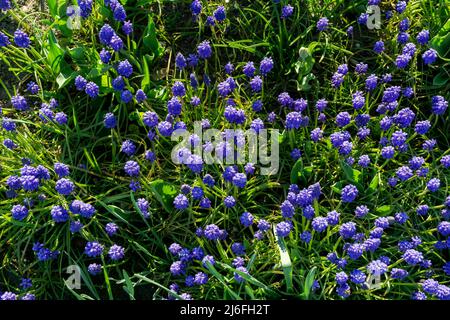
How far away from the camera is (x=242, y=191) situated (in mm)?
3447

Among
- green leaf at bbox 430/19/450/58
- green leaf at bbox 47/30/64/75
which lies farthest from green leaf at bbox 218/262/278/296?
green leaf at bbox 430/19/450/58

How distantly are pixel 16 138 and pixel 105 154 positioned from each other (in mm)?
547

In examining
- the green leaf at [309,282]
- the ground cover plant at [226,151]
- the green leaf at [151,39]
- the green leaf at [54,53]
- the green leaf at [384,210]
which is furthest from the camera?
the green leaf at [151,39]

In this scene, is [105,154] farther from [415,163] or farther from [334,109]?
[415,163]

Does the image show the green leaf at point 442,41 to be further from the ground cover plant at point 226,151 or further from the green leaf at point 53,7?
the green leaf at point 53,7

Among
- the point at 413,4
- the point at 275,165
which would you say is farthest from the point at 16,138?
the point at 413,4

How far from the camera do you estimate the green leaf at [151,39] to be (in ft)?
12.1

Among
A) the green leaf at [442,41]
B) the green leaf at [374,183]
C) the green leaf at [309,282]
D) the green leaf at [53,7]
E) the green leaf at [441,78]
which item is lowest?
the green leaf at [309,282]

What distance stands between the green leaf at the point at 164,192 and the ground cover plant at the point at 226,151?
12 mm

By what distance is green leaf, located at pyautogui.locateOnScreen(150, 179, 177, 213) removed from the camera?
10.9ft

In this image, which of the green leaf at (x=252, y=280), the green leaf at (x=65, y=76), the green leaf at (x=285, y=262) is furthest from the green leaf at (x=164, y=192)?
the green leaf at (x=65, y=76)

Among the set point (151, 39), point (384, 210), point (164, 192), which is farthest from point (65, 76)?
point (384, 210)

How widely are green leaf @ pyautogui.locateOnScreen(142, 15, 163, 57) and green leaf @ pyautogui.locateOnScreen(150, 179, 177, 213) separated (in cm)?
98

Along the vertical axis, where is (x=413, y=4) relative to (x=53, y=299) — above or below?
above
